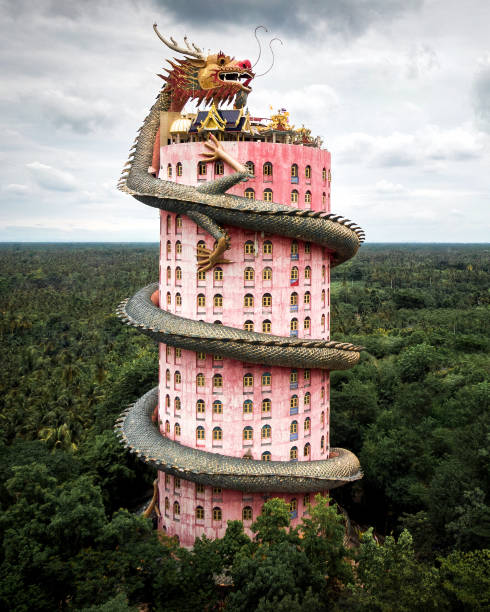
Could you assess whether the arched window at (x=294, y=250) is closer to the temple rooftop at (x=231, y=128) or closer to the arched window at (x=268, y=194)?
the arched window at (x=268, y=194)

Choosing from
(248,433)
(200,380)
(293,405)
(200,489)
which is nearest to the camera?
(248,433)

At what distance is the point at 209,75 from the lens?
31.2 m

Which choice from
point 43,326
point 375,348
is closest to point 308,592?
point 375,348

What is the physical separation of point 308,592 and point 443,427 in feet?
72.8

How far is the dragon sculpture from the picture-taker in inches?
1120

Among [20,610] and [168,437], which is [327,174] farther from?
[20,610]

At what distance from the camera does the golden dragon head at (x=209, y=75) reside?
3109cm

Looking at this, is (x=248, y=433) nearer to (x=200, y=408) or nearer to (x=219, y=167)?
(x=200, y=408)

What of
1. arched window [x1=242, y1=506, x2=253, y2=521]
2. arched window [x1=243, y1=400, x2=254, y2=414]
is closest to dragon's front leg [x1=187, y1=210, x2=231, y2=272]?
arched window [x1=243, y1=400, x2=254, y2=414]

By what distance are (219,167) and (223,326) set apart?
7.55 meters

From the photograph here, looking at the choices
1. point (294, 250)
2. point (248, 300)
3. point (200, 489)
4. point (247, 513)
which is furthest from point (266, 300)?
point (247, 513)

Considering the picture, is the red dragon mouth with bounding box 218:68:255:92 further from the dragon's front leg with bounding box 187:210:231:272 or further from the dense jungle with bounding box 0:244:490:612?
the dense jungle with bounding box 0:244:490:612

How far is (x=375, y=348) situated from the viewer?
72.8 metres

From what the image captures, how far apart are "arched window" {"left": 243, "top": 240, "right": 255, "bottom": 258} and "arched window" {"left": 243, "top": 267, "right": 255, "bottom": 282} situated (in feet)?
2.19
